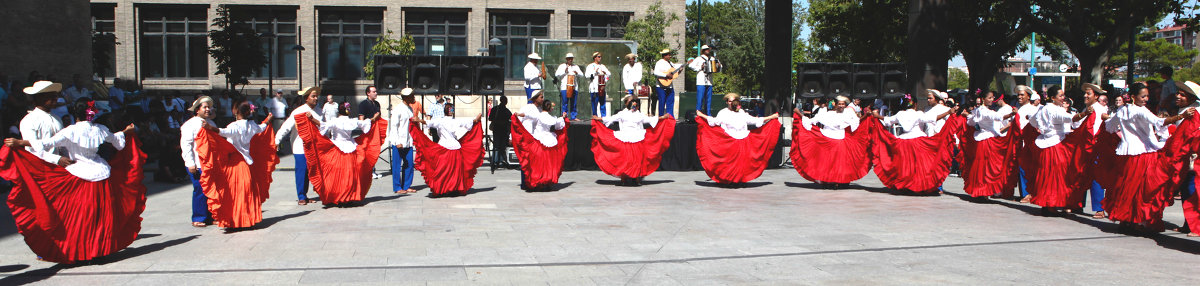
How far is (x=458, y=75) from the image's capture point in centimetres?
1902

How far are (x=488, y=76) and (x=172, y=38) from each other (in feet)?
93.8

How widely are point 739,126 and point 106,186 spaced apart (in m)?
9.17

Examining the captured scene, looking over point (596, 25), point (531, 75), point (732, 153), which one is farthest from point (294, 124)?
point (596, 25)

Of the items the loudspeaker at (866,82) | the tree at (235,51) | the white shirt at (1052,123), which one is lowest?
the white shirt at (1052,123)

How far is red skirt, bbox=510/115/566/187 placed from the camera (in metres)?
13.8

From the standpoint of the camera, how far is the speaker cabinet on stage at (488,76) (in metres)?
19.1

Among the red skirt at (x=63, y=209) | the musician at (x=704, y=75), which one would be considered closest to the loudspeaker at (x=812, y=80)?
the musician at (x=704, y=75)

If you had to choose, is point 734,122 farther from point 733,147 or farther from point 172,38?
point 172,38

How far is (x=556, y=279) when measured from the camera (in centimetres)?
710

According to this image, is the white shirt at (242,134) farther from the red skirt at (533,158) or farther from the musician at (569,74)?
the musician at (569,74)

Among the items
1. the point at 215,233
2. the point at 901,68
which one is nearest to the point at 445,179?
the point at 215,233

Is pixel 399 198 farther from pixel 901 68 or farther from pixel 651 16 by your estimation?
pixel 651 16

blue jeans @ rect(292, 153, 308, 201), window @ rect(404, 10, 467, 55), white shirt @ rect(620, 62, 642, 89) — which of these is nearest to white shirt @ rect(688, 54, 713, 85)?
white shirt @ rect(620, 62, 642, 89)

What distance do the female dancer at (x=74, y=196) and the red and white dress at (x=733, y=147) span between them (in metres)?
8.60
